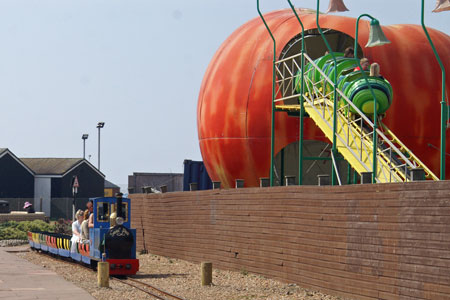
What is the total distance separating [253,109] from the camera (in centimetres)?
2792

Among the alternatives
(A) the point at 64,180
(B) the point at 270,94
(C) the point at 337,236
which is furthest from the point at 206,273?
(A) the point at 64,180

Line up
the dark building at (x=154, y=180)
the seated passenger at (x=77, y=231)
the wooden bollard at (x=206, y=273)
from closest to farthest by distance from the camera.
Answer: the wooden bollard at (x=206, y=273)
the seated passenger at (x=77, y=231)
the dark building at (x=154, y=180)

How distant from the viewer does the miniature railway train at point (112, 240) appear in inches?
858

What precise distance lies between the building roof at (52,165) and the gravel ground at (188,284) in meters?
47.5

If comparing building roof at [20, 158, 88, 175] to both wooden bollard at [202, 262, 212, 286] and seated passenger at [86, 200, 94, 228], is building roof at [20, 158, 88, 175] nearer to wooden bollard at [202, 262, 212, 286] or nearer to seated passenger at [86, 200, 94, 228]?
seated passenger at [86, 200, 94, 228]

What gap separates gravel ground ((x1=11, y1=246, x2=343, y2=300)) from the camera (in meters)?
17.3

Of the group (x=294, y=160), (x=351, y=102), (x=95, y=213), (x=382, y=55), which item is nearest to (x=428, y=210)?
(x=351, y=102)

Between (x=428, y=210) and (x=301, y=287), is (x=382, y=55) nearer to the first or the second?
(x=301, y=287)

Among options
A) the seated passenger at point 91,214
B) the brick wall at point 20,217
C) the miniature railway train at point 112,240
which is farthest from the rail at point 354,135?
the brick wall at point 20,217

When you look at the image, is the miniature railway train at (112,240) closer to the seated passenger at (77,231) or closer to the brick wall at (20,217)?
the seated passenger at (77,231)

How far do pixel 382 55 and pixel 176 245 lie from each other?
9.28 meters

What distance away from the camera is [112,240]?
21688 millimetres

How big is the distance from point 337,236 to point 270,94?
1134 centimetres

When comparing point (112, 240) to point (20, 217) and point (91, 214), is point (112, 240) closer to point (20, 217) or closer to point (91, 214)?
point (91, 214)
